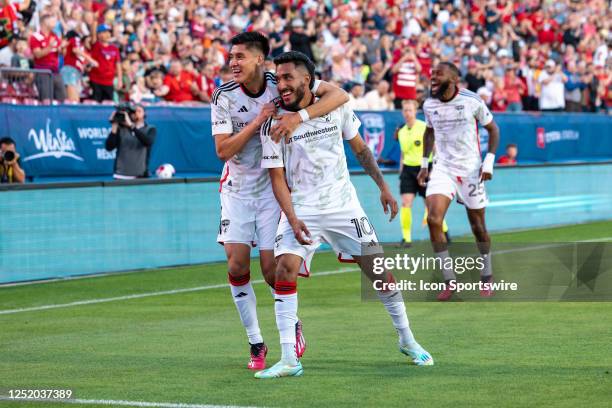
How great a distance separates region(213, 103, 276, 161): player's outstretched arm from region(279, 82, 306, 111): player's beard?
4.1 inches

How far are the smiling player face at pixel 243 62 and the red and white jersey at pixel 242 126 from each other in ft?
0.53

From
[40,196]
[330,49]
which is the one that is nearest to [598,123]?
[330,49]

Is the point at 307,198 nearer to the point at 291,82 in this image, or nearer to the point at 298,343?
the point at 291,82

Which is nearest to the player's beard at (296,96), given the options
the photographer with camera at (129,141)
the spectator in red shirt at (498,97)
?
the photographer with camera at (129,141)

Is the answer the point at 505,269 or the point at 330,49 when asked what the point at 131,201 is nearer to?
the point at 505,269

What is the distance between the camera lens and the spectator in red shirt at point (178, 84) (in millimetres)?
21484

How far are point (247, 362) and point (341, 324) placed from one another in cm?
222

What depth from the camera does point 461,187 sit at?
1315cm

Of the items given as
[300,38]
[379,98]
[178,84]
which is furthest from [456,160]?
[300,38]

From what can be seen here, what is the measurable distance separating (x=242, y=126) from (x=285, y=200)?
80 cm

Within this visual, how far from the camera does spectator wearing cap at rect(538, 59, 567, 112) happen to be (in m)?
30.7

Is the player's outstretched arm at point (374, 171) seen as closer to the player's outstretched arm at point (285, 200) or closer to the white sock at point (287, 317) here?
the player's outstretched arm at point (285, 200)

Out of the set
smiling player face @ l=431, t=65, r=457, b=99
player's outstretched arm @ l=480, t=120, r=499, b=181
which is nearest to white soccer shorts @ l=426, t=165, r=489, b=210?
player's outstretched arm @ l=480, t=120, r=499, b=181

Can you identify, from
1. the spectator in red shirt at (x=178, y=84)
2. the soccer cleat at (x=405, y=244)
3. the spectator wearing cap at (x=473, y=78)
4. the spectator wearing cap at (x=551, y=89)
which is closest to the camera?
the soccer cleat at (x=405, y=244)
